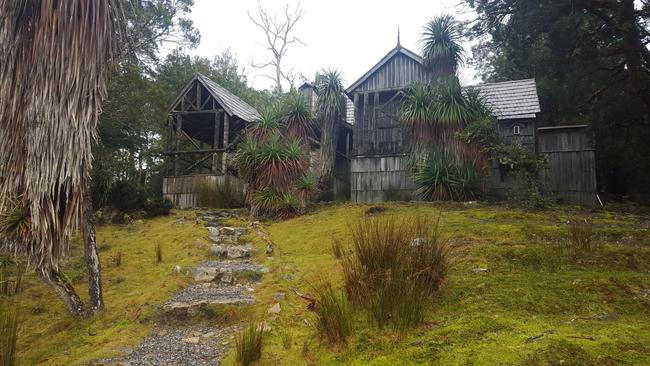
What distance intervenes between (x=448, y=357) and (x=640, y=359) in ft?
3.99

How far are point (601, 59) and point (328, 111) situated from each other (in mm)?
10213

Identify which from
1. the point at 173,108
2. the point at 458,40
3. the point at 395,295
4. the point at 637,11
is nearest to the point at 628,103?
the point at 637,11

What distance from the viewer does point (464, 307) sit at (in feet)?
13.7

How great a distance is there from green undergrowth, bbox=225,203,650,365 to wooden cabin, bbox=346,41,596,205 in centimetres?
719

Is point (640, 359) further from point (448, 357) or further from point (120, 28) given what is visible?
point (120, 28)

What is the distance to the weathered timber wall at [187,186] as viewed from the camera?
15.3m

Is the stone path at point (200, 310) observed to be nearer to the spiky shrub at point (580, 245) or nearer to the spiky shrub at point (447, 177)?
the spiky shrub at point (580, 245)

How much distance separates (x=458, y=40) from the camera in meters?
13.9

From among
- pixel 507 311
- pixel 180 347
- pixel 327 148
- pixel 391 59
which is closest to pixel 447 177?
pixel 327 148

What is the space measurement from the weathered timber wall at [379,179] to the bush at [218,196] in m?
4.27

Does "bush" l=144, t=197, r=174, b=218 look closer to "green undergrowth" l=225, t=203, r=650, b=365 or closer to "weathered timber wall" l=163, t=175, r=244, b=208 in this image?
"weathered timber wall" l=163, t=175, r=244, b=208

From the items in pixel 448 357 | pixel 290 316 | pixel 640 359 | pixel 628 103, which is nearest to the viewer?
pixel 640 359

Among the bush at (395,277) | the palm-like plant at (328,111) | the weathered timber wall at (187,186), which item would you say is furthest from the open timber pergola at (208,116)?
the bush at (395,277)

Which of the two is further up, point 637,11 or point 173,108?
point 637,11
